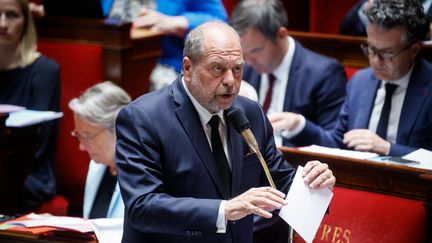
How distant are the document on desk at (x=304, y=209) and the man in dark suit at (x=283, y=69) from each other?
Result: 1.20 meters

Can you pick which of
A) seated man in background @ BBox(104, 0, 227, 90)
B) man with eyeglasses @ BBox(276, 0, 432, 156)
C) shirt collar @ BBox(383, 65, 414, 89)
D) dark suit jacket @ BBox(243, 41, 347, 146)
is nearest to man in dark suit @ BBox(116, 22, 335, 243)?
man with eyeglasses @ BBox(276, 0, 432, 156)

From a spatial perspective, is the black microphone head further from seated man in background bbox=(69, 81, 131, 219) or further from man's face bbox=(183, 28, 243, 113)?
seated man in background bbox=(69, 81, 131, 219)

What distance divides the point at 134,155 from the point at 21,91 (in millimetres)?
1493

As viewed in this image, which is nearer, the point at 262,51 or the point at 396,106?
the point at 396,106

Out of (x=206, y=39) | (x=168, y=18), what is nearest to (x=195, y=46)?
(x=206, y=39)

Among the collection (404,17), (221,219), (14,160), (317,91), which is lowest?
(14,160)

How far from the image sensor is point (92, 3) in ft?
10.9

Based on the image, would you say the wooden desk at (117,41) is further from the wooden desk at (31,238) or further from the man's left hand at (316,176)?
the man's left hand at (316,176)

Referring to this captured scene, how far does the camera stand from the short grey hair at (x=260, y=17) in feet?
10.00

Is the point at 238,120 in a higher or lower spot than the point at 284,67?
higher

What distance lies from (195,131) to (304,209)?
11.6 inches

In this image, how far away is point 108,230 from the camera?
2178 mm

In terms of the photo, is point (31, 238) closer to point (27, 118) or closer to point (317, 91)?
point (27, 118)

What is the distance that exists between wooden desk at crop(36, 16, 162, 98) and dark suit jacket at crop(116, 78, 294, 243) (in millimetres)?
1371
